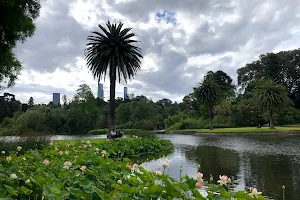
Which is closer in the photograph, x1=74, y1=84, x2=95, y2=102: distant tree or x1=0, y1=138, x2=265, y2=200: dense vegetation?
x1=0, y1=138, x2=265, y2=200: dense vegetation

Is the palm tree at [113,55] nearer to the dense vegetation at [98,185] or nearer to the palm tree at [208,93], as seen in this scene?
the dense vegetation at [98,185]

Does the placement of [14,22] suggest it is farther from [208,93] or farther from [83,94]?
[83,94]

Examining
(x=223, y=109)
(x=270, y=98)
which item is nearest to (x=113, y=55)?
(x=270, y=98)

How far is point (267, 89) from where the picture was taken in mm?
38594

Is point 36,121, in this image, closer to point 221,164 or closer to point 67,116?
point 67,116

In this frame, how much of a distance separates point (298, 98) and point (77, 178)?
64.1m

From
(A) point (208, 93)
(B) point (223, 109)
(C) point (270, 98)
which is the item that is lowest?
(B) point (223, 109)

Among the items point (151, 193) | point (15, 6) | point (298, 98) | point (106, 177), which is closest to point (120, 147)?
point (15, 6)

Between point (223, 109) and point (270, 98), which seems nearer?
point (270, 98)

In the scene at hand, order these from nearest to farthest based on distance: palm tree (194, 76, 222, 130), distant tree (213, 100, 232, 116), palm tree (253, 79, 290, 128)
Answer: palm tree (253, 79, 290, 128) → palm tree (194, 76, 222, 130) → distant tree (213, 100, 232, 116)

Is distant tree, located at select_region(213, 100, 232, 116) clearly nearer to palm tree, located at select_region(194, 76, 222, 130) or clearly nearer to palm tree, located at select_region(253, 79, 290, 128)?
palm tree, located at select_region(194, 76, 222, 130)

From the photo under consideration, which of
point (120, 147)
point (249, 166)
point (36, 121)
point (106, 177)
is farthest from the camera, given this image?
point (36, 121)

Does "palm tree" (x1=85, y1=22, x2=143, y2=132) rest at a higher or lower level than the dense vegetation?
higher

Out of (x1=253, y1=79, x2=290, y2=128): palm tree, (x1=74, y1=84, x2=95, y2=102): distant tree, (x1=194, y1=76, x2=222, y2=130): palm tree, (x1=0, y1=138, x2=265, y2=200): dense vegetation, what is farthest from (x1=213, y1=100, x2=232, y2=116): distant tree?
(x1=0, y1=138, x2=265, y2=200): dense vegetation
